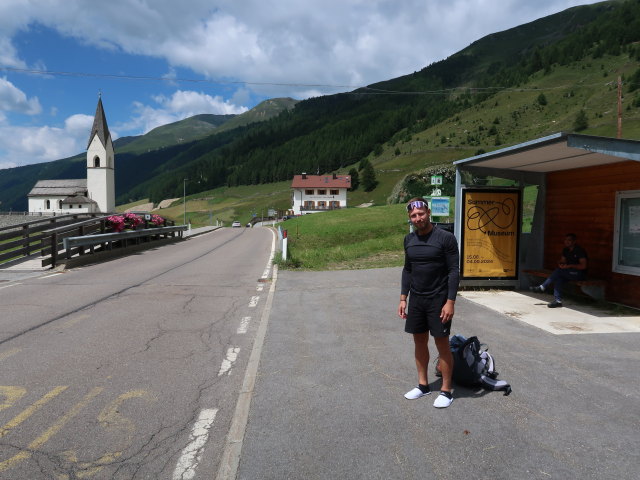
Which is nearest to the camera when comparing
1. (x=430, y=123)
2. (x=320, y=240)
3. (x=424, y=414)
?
(x=424, y=414)

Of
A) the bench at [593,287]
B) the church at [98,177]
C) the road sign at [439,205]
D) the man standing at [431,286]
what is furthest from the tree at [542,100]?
the man standing at [431,286]

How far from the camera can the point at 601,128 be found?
106062mm

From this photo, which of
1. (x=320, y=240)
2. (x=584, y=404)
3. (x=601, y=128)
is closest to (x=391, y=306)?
Answer: (x=584, y=404)

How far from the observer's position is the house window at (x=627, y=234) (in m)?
8.67

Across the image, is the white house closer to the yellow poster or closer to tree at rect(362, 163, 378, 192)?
tree at rect(362, 163, 378, 192)

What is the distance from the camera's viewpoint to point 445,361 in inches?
173

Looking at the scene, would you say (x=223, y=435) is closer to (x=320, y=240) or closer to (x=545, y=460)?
(x=545, y=460)

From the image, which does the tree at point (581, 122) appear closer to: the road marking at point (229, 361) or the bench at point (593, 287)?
the bench at point (593, 287)

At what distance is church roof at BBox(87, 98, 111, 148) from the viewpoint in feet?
375

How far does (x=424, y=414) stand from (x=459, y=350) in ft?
3.01

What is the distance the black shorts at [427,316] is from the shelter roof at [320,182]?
116393 mm

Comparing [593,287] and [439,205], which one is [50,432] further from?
[439,205]

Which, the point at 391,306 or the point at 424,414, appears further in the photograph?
the point at 391,306

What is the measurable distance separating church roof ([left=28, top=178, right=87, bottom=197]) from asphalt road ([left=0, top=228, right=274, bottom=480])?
145380 mm
